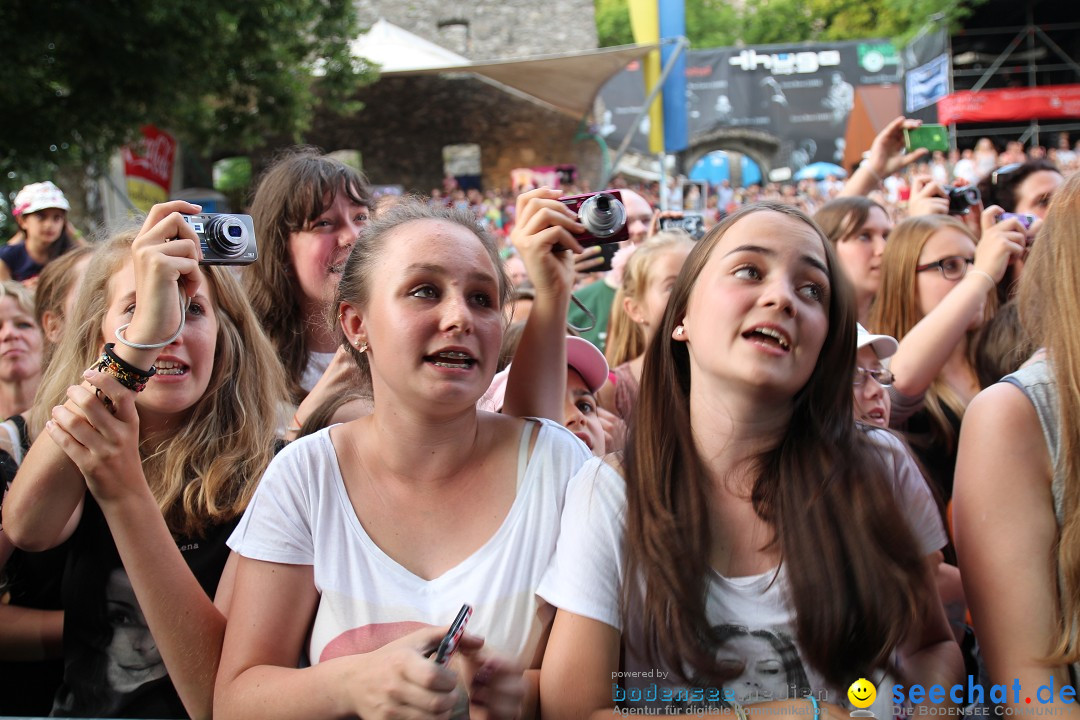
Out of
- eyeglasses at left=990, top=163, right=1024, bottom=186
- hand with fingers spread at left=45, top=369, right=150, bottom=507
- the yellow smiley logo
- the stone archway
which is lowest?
the yellow smiley logo

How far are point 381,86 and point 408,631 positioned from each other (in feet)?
70.7

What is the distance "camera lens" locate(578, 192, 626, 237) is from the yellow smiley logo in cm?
95

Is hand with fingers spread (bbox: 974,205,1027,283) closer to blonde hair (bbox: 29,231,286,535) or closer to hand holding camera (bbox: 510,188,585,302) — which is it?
hand holding camera (bbox: 510,188,585,302)

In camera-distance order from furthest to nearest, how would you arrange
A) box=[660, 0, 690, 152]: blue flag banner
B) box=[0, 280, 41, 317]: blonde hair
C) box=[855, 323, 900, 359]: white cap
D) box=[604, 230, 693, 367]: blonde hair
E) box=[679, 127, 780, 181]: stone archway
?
1. box=[679, 127, 780, 181]: stone archway
2. box=[660, 0, 690, 152]: blue flag banner
3. box=[604, 230, 693, 367]: blonde hair
4. box=[0, 280, 41, 317]: blonde hair
5. box=[855, 323, 900, 359]: white cap

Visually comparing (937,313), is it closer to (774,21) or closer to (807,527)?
(807,527)

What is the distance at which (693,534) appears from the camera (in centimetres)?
159

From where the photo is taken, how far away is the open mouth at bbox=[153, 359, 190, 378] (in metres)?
2.01

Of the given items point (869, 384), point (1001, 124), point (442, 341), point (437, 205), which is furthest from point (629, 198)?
point (1001, 124)

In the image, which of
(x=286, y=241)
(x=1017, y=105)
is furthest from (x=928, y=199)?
(x=1017, y=105)

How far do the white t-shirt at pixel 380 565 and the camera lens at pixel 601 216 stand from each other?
0.50m

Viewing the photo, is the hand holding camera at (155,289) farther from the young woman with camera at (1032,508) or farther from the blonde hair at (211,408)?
the young woman with camera at (1032,508)

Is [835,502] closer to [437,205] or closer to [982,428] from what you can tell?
[982,428]

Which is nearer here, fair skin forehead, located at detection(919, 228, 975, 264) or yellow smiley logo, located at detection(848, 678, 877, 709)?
yellow smiley logo, located at detection(848, 678, 877, 709)

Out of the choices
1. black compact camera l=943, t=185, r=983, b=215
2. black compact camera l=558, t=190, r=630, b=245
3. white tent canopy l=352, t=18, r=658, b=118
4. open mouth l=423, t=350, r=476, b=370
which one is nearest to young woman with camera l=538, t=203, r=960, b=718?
black compact camera l=558, t=190, r=630, b=245
